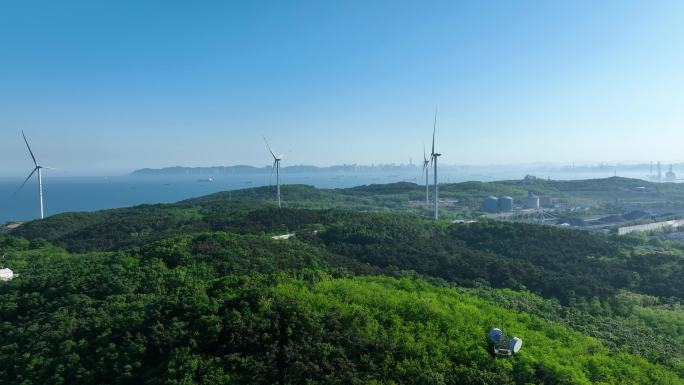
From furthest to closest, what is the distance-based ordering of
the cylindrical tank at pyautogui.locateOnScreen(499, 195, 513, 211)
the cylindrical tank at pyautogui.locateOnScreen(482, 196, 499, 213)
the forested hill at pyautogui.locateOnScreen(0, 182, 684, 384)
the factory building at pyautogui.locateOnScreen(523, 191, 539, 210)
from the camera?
1. the factory building at pyautogui.locateOnScreen(523, 191, 539, 210)
2. the cylindrical tank at pyautogui.locateOnScreen(482, 196, 499, 213)
3. the cylindrical tank at pyautogui.locateOnScreen(499, 195, 513, 211)
4. the forested hill at pyautogui.locateOnScreen(0, 182, 684, 384)

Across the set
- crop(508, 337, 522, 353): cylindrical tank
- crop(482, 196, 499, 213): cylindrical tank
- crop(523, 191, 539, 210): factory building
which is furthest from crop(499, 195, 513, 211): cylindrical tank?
crop(508, 337, 522, 353): cylindrical tank

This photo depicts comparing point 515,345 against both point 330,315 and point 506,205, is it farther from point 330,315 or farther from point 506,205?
point 506,205

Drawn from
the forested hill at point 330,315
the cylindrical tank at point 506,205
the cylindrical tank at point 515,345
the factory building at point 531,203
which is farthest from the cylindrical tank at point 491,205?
the cylindrical tank at point 515,345

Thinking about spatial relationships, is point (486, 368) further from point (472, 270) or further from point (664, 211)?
point (664, 211)

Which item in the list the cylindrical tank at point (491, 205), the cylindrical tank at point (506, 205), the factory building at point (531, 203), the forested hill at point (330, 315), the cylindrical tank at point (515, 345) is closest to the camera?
the forested hill at point (330, 315)

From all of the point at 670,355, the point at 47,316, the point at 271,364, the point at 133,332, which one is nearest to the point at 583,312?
the point at 670,355

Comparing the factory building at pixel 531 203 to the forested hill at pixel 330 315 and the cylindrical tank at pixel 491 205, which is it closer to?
the cylindrical tank at pixel 491 205

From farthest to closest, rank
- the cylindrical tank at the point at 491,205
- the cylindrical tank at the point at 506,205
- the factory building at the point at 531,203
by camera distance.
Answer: the factory building at the point at 531,203 < the cylindrical tank at the point at 491,205 < the cylindrical tank at the point at 506,205

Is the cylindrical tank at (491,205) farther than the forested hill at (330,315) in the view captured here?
Yes

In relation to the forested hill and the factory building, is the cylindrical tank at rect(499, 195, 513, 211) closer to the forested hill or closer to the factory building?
the factory building

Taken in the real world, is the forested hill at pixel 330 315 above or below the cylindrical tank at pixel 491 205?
above
